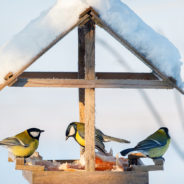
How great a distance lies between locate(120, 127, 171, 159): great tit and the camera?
466cm

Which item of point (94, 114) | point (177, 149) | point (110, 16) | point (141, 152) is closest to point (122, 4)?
point (110, 16)

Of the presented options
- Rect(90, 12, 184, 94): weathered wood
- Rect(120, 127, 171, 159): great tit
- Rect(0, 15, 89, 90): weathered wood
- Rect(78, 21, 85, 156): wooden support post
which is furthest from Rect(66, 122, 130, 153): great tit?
Rect(0, 15, 89, 90): weathered wood

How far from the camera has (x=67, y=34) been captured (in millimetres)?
4176

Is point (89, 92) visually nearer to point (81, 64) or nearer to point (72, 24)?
point (72, 24)

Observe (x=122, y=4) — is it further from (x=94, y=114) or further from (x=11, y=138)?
(x=11, y=138)

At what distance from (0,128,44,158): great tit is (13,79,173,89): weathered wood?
2.23 ft

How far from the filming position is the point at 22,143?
15.4ft

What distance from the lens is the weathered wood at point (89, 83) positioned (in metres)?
4.22

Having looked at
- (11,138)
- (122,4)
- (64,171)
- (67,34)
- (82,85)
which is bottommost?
(64,171)

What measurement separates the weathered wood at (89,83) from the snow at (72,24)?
0.13 meters

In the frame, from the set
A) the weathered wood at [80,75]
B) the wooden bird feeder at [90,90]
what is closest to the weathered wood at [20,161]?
the wooden bird feeder at [90,90]

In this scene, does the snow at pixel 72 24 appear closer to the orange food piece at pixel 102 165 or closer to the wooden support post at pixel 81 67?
the wooden support post at pixel 81 67

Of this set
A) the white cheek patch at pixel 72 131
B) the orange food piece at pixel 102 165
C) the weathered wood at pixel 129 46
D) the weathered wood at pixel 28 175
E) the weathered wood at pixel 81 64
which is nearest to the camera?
the weathered wood at pixel 129 46

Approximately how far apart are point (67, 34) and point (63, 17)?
0.44ft
